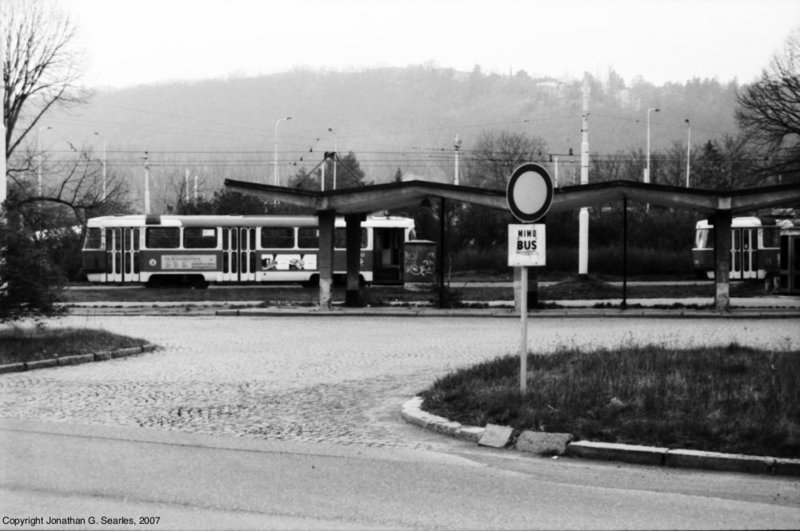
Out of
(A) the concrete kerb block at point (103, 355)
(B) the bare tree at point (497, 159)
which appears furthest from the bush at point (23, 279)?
(B) the bare tree at point (497, 159)

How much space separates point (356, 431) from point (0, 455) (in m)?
3.67

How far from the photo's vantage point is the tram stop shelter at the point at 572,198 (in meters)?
27.8

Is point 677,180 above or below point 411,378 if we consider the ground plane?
above

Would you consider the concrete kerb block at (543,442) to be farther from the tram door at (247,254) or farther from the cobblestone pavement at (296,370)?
the tram door at (247,254)

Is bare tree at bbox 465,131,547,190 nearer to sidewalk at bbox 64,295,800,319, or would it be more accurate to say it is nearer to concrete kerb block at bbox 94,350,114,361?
sidewalk at bbox 64,295,800,319

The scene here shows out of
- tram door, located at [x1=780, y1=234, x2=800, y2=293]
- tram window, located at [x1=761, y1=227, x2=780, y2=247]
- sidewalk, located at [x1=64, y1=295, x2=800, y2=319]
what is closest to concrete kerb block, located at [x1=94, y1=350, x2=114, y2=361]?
sidewalk, located at [x1=64, y1=295, x2=800, y2=319]

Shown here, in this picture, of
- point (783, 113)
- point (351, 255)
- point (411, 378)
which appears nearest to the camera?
point (411, 378)

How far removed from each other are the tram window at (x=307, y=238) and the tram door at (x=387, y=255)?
2787 millimetres

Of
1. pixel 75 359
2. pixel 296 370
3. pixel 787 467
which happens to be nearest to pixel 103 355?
pixel 75 359

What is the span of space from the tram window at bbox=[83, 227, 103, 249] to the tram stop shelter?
16567 mm

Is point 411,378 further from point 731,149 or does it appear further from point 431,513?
point 731,149

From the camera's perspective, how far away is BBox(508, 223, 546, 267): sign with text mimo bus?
11.6m

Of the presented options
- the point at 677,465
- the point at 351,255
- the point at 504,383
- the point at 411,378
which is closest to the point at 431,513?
the point at 677,465

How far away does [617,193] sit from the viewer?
2828 centimetres
